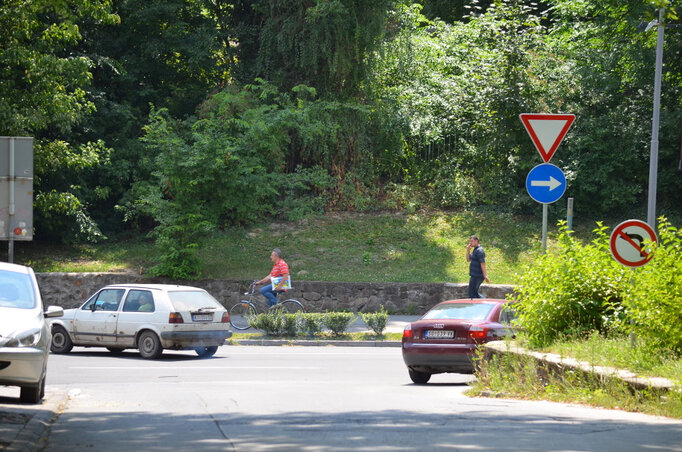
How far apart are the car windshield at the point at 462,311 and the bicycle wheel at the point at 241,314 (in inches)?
321

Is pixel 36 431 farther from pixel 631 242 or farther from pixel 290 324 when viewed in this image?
pixel 290 324

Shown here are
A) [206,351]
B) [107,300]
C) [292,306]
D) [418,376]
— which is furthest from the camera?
[292,306]

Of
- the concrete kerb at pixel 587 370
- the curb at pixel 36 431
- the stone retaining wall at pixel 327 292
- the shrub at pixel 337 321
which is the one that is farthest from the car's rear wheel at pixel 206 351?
the concrete kerb at pixel 587 370

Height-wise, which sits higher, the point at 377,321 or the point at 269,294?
the point at 269,294

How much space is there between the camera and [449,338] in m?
13.9

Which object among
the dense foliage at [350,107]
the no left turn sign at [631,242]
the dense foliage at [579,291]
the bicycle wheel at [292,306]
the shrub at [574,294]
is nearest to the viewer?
the no left turn sign at [631,242]

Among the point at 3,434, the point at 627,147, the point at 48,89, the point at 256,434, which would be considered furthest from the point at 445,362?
the point at 627,147

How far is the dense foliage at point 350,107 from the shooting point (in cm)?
2925

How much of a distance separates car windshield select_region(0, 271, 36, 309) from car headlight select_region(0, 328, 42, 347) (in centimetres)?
79

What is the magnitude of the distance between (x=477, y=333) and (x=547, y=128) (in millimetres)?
3629

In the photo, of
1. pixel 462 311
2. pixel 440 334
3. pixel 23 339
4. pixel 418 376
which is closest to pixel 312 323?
pixel 418 376

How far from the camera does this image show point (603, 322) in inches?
445

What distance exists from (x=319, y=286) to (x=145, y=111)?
12.3 m

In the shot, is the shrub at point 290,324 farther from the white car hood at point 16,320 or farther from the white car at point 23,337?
the white car hood at point 16,320
